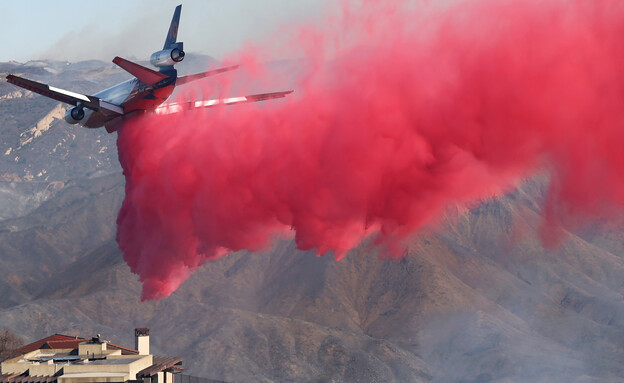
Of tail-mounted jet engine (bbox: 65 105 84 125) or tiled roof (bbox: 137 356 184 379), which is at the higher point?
tail-mounted jet engine (bbox: 65 105 84 125)

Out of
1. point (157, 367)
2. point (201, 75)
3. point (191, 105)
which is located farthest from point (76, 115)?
point (157, 367)

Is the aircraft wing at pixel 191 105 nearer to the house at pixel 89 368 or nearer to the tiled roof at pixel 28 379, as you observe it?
the house at pixel 89 368

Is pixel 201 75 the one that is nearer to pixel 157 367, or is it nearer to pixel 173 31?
pixel 173 31

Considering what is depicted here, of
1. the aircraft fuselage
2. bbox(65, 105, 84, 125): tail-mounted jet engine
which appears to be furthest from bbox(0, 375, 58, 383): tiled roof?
the aircraft fuselage

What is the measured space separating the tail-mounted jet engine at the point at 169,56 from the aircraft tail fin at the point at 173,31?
856 millimetres

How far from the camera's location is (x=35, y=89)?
271ft

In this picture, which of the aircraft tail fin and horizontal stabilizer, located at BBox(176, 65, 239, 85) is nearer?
horizontal stabilizer, located at BBox(176, 65, 239, 85)

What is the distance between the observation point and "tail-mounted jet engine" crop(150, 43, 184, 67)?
253ft

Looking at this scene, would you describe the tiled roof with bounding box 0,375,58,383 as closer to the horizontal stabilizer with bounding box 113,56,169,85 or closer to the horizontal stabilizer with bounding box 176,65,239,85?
the horizontal stabilizer with bounding box 113,56,169,85

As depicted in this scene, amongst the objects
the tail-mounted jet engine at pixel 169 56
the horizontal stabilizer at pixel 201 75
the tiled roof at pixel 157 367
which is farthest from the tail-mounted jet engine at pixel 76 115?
the tiled roof at pixel 157 367

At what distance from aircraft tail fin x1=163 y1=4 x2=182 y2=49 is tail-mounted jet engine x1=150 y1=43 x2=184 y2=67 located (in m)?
0.86

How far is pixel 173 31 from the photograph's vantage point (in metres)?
80.1

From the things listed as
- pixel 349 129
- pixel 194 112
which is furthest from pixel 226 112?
pixel 349 129

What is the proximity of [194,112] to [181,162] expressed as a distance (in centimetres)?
624
